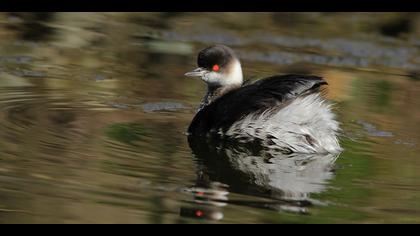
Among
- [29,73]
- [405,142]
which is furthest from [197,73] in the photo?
[29,73]

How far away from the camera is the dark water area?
5918 mm

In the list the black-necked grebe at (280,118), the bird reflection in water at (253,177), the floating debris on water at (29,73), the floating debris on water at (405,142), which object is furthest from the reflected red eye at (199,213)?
the floating debris on water at (29,73)

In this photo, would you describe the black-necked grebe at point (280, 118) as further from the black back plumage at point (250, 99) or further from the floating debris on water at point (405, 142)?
the floating debris on water at point (405, 142)

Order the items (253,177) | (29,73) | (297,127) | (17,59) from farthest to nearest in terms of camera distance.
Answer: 1. (17,59)
2. (29,73)
3. (297,127)
4. (253,177)

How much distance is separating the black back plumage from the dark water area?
229 mm

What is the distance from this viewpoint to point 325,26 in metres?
13.3

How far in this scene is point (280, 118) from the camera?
25.3 feet

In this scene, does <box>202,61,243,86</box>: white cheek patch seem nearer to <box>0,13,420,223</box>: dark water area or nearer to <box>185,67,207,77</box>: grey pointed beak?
<box>185,67,207,77</box>: grey pointed beak

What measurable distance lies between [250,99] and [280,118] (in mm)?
265

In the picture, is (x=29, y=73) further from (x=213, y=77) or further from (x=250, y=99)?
(x=250, y=99)

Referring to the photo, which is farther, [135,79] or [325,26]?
[325,26]
